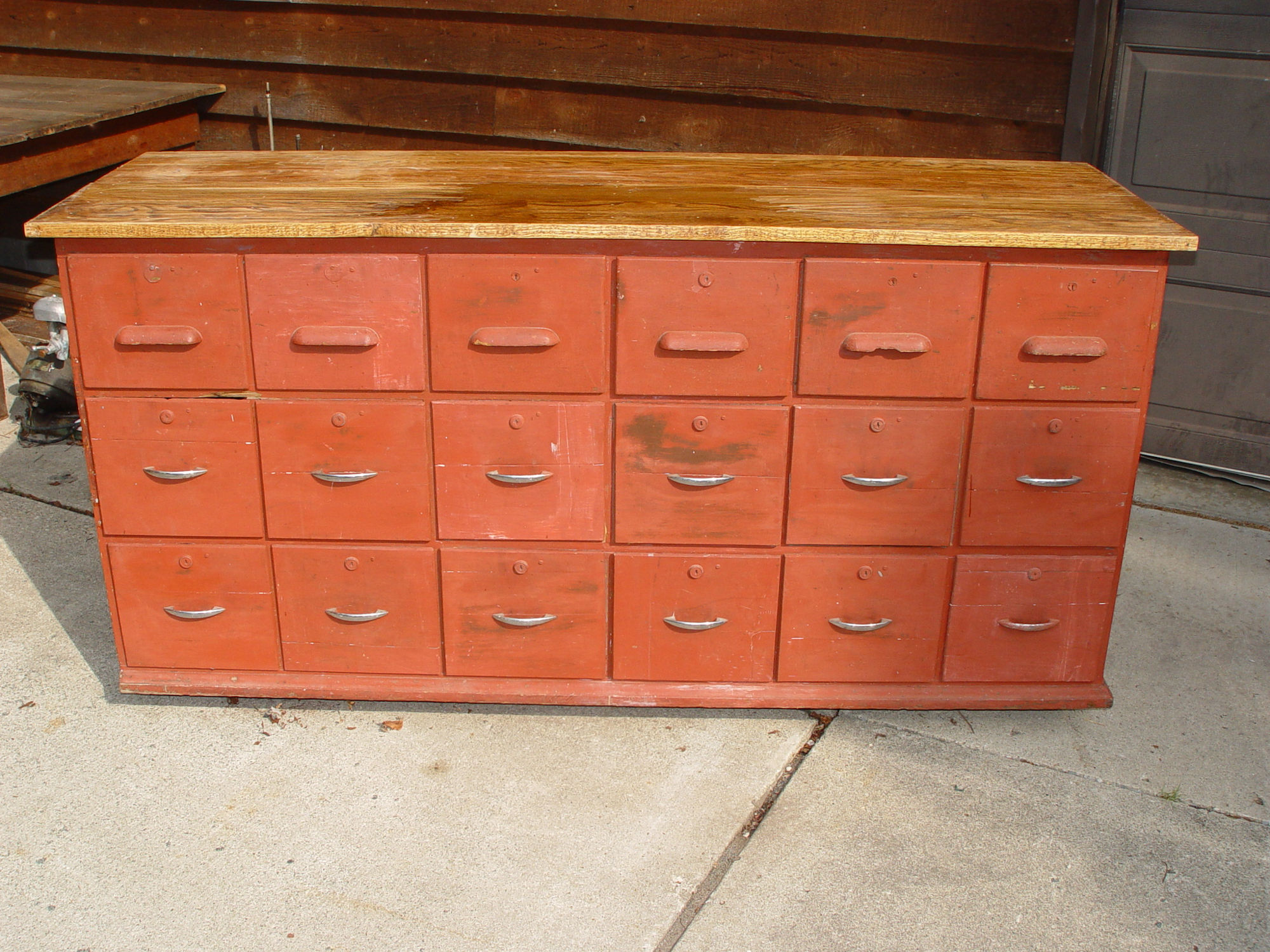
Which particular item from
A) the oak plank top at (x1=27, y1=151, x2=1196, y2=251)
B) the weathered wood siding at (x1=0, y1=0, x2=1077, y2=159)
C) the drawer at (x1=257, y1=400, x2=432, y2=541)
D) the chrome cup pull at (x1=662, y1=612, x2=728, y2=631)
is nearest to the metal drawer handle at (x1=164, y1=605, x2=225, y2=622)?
the drawer at (x1=257, y1=400, x2=432, y2=541)

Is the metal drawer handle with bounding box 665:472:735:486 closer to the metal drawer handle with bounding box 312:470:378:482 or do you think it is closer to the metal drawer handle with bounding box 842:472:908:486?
the metal drawer handle with bounding box 842:472:908:486

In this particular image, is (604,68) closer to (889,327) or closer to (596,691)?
(889,327)

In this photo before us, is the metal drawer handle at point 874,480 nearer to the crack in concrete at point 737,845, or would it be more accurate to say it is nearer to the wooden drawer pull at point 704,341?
the wooden drawer pull at point 704,341

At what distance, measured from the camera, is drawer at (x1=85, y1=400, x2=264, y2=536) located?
283 cm

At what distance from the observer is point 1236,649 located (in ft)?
11.5

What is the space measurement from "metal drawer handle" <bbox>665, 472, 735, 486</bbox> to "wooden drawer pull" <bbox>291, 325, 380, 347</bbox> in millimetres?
786

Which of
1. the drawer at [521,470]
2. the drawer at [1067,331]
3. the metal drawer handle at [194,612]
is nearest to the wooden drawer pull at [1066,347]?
the drawer at [1067,331]

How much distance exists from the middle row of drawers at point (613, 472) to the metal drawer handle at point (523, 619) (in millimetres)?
218

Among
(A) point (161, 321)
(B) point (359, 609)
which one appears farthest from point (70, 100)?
(B) point (359, 609)

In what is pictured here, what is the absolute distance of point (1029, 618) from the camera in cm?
303

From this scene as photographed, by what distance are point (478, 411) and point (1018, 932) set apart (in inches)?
65.3

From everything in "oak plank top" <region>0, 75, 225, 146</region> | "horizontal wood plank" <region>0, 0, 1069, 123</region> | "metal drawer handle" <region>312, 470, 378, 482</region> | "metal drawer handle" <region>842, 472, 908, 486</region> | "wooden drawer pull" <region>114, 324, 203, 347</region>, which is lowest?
"metal drawer handle" <region>312, 470, 378, 482</region>

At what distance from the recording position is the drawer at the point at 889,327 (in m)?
2.69

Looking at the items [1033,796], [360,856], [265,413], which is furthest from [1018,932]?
[265,413]
